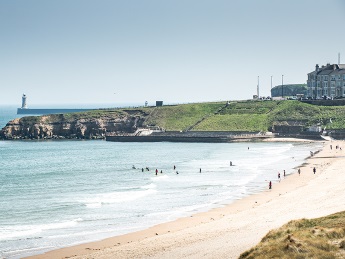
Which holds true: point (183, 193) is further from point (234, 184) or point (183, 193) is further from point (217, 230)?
point (217, 230)

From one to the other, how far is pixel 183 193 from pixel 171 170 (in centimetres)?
1930

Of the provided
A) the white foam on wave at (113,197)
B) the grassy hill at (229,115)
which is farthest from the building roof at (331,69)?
the white foam on wave at (113,197)

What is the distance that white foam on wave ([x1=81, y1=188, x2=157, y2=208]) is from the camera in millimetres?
52941

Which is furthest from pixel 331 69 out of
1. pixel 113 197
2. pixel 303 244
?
pixel 303 244

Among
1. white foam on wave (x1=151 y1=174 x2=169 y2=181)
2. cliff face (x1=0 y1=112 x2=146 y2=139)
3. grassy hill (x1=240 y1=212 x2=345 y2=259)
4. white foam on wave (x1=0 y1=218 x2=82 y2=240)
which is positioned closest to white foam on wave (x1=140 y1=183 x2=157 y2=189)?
white foam on wave (x1=151 y1=174 x2=169 y2=181)

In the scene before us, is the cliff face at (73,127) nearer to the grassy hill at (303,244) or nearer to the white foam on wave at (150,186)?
the white foam on wave at (150,186)

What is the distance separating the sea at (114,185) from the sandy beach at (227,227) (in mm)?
1758

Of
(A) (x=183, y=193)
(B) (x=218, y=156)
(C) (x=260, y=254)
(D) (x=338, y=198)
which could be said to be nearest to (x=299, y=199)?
(D) (x=338, y=198)

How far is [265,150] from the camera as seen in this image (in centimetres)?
10344

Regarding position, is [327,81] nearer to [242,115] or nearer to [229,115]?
[242,115]

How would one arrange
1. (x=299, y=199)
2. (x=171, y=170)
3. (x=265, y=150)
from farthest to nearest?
1. (x=265, y=150)
2. (x=171, y=170)
3. (x=299, y=199)

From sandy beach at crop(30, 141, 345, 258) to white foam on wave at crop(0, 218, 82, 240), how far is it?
503 centimetres

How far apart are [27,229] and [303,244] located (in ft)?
69.2

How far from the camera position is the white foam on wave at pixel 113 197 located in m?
52.9
